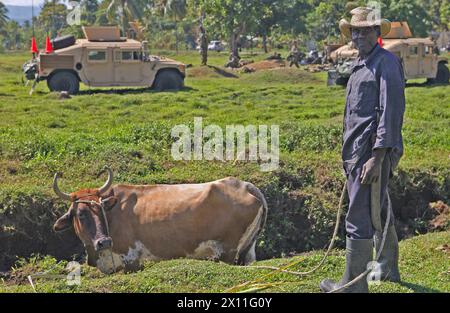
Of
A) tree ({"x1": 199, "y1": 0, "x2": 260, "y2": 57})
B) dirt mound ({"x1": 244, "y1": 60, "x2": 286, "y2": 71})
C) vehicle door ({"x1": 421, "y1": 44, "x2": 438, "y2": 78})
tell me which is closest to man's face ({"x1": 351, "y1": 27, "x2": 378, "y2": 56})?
vehicle door ({"x1": 421, "y1": 44, "x2": 438, "y2": 78})

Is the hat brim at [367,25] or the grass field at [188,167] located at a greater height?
the hat brim at [367,25]

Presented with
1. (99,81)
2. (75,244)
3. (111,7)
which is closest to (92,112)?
(99,81)

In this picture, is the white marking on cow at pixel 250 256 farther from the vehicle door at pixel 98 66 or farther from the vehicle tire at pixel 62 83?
the vehicle door at pixel 98 66

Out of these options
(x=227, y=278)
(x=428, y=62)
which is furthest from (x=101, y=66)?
(x=227, y=278)

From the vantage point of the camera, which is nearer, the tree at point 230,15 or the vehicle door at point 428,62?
the vehicle door at point 428,62

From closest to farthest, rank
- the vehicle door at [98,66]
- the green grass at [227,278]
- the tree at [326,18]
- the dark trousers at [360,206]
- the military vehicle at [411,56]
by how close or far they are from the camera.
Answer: the dark trousers at [360,206], the green grass at [227,278], the vehicle door at [98,66], the military vehicle at [411,56], the tree at [326,18]

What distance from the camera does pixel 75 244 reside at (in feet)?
28.8

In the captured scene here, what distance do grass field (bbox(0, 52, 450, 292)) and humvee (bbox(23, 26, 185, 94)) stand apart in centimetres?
387

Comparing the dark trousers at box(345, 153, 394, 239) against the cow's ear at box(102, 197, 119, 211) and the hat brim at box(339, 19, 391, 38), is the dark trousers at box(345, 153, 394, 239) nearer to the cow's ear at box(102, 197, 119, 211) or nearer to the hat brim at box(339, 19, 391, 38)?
the hat brim at box(339, 19, 391, 38)

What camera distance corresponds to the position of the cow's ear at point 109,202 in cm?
750

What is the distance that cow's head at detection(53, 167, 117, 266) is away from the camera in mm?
7328

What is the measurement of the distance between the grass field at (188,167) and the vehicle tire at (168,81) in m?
4.95

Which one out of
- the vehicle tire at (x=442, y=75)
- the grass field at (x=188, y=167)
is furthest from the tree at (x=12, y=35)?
the grass field at (x=188, y=167)
